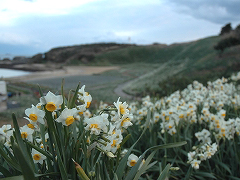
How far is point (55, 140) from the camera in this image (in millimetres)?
1260

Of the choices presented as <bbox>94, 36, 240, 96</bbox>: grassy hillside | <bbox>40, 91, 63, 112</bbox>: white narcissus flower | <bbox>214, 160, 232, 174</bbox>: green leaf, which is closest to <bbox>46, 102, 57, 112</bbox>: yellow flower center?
<bbox>40, 91, 63, 112</bbox>: white narcissus flower

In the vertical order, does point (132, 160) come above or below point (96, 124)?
below

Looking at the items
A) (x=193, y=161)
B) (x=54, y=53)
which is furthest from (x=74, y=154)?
(x=54, y=53)

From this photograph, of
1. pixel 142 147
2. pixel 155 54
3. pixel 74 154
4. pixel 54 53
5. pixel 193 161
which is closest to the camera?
pixel 74 154

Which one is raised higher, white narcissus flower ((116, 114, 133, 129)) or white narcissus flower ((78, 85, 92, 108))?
white narcissus flower ((78, 85, 92, 108))

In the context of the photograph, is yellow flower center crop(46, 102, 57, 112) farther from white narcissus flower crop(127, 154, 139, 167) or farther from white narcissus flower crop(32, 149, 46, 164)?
white narcissus flower crop(127, 154, 139, 167)

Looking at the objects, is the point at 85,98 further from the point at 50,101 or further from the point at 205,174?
the point at 205,174

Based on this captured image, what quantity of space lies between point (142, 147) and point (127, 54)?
4284 centimetres

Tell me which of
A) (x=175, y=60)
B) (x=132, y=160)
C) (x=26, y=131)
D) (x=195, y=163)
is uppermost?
(x=175, y=60)

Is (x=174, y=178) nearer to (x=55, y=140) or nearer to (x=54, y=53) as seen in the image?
(x=55, y=140)

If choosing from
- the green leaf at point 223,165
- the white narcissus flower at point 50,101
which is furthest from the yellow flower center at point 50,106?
the green leaf at point 223,165

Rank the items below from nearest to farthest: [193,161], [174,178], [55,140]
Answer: [55,140], [193,161], [174,178]

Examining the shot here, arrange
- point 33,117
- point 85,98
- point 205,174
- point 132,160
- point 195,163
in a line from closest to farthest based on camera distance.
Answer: point 33,117, point 85,98, point 132,160, point 195,163, point 205,174

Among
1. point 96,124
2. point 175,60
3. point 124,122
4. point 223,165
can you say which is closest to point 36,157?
point 96,124
